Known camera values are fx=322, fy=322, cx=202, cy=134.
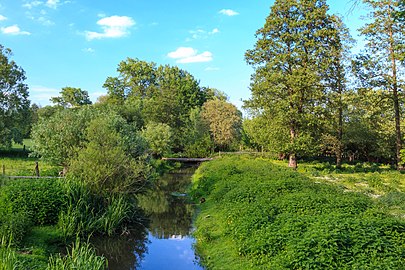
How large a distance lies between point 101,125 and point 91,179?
351 cm

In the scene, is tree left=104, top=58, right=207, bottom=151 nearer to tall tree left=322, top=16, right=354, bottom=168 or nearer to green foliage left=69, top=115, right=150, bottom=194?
tall tree left=322, top=16, right=354, bottom=168

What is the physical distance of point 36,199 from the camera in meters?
14.1

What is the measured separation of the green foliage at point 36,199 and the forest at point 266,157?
0.15ft

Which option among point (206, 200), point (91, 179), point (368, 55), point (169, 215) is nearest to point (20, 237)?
point (91, 179)

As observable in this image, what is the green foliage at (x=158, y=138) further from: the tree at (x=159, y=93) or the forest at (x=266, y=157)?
the tree at (x=159, y=93)

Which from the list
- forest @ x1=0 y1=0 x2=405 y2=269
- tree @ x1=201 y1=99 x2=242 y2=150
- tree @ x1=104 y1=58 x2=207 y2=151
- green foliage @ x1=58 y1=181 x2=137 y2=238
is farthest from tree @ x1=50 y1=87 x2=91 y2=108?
green foliage @ x1=58 y1=181 x2=137 y2=238

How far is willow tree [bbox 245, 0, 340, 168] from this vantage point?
29344 mm

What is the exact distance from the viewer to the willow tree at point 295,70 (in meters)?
29.3

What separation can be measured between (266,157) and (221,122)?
12.6 metres

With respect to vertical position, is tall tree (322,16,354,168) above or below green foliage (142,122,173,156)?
above

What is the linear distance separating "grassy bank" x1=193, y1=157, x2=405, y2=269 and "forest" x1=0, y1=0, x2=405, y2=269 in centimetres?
5

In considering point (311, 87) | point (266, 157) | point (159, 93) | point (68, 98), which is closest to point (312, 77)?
point (311, 87)

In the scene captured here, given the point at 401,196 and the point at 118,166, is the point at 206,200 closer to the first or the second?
the point at 118,166

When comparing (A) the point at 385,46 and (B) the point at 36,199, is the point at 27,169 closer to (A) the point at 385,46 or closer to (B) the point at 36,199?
(B) the point at 36,199
